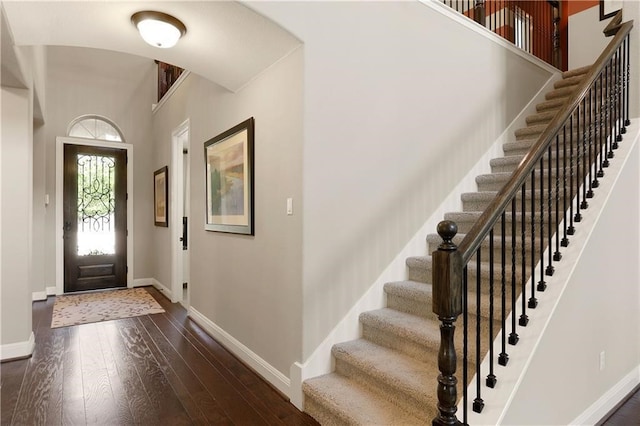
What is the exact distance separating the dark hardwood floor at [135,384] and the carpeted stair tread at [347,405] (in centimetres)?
13

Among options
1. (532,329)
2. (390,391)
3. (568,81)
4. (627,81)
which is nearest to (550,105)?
(568,81)

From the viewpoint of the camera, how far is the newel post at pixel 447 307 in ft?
4.77

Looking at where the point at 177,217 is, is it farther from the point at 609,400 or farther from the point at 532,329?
the point at 609,400

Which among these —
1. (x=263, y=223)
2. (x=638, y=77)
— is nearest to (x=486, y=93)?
(x=638, y=77)

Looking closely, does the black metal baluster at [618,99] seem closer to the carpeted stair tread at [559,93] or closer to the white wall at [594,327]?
the white wall at [594,327]

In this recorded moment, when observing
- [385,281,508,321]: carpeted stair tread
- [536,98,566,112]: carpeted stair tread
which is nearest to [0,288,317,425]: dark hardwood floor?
[385,281,508,321]: carpeted stair tread

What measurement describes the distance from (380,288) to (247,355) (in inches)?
48.0

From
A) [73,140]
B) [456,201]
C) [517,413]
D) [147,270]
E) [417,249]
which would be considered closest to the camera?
[517,413]

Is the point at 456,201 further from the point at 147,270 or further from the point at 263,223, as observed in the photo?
the point at 147,270

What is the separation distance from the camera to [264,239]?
2.85 metres

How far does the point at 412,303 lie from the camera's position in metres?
2.65

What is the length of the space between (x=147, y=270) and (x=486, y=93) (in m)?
Result: 5.67

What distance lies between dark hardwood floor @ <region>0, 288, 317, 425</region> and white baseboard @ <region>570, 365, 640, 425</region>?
1.60 m

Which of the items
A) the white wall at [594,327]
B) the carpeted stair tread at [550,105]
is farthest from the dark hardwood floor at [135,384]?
the carpeted stair tread at [550,105]
